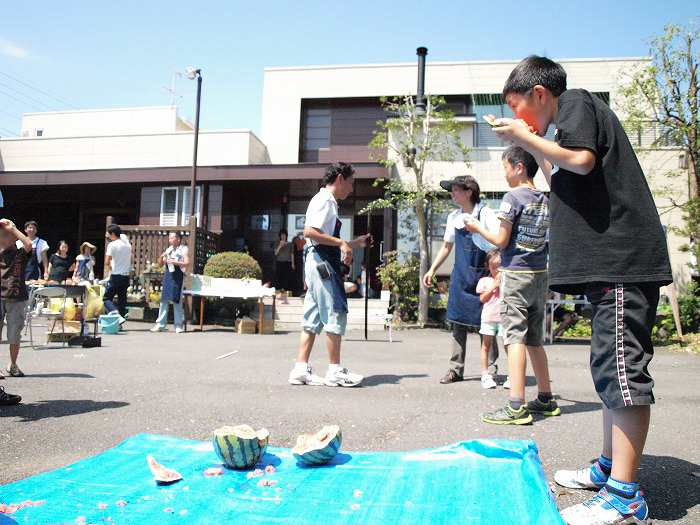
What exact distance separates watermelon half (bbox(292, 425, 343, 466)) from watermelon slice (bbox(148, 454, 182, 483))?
0.51 m

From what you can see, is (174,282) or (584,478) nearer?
(584,478)

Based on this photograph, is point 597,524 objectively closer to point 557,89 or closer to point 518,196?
point 557,89

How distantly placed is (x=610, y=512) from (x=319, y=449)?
114 cm

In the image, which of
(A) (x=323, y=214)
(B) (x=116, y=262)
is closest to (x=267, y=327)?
(B) (x=116, y=262)

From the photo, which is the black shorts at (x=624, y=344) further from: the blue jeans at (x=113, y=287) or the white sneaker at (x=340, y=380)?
the blue jeans at (x=113, y=287)

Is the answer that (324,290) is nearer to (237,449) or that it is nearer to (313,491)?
(237,449)

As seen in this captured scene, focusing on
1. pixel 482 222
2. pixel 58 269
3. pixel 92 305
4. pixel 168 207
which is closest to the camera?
pixel 482 222

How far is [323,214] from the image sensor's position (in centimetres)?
464

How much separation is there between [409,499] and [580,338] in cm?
1009

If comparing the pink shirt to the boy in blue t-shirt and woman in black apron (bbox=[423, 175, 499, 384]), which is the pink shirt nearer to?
woman in black apron (bbox=[423, 175, 499, 384])

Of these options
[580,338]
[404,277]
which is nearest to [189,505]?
[580,338]

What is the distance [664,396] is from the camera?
4625mm

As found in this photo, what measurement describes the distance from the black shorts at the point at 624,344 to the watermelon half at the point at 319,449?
113cm

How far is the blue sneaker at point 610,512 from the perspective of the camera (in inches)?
71.2
